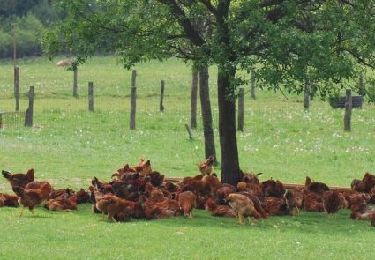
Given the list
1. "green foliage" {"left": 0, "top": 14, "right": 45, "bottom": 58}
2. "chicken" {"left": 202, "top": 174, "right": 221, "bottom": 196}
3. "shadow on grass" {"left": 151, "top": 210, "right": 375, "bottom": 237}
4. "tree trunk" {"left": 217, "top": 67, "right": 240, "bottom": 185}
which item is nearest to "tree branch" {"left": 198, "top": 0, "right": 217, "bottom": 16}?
"tree trunk" {"left": 217, "top": 67, "right": 240, "bottom": 185}

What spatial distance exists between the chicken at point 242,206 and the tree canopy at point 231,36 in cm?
214

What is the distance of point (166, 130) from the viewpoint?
1420 inches

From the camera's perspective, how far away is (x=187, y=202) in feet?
57.3

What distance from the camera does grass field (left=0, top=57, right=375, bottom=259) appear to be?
14.2 metres

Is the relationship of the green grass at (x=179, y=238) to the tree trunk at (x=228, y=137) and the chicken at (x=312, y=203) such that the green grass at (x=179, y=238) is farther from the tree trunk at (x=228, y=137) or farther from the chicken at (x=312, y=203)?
the tree trunk at (x=228, y=137)

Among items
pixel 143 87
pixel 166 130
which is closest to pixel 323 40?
pixel 166 130

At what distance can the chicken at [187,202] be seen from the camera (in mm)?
17484

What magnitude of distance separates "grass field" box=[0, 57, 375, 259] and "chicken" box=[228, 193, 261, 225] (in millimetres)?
267

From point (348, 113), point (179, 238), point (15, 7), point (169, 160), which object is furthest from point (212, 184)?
point (15, 7)

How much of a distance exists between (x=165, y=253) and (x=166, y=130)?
885 inches

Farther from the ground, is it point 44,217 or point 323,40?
point 323,40

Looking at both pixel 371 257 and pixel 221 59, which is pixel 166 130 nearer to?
pixel 221 59

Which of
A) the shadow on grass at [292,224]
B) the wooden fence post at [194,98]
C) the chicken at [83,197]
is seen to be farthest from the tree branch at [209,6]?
the wooden fence post at [194,98]

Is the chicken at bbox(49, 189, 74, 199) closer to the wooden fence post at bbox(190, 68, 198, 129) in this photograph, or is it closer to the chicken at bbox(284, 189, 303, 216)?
the chicken at bbox(284, 189, 303, 216)
